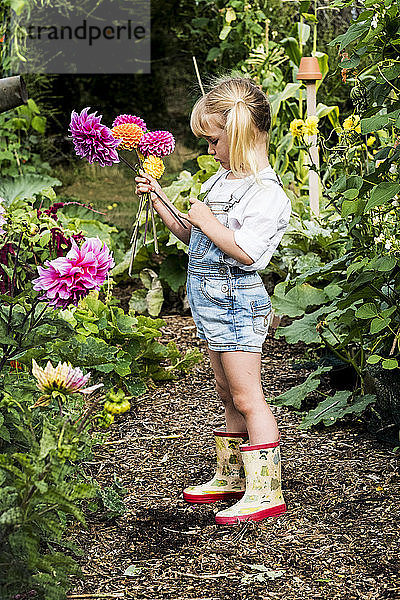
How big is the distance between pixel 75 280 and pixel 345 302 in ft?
3.71

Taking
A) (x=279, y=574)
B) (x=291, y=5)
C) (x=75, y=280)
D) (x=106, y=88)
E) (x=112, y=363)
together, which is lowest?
(x=279, y=574)

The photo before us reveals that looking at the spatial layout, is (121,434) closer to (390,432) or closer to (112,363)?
(112,363)

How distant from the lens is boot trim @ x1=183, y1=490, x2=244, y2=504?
2410 millimetres

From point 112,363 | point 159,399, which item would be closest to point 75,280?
point 112,363

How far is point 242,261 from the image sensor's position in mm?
2203

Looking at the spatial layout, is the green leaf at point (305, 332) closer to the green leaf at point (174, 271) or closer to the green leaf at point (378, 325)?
the green leaf at point (378, 325)

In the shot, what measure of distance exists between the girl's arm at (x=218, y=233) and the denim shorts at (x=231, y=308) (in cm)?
9

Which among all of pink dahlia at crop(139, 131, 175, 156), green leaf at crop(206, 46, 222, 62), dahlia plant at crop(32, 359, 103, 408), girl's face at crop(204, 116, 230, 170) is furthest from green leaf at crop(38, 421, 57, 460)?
green leaf at crop(206, 46, 222, 62)

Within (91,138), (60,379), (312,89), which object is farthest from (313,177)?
(60,379)

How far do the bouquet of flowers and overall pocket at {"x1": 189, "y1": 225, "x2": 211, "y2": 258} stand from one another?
0.24 ft

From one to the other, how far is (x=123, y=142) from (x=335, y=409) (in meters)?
1.27

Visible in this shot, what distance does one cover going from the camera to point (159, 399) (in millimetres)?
3303

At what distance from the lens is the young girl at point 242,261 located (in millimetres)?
2230

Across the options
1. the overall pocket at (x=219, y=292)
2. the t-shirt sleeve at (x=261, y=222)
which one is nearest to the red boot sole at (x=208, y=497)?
the overall pocket at (x=219, y=292)
